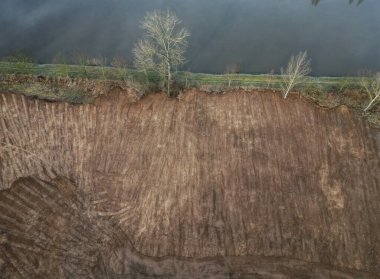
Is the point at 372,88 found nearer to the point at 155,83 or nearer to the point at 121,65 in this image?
the point at 155,83

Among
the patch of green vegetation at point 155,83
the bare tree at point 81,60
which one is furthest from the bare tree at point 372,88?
the bare tree at point 81,60

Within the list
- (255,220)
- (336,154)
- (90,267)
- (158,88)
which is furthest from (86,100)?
(336,154)

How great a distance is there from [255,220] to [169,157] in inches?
289

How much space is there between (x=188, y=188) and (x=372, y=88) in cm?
1745

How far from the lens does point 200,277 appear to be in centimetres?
2208

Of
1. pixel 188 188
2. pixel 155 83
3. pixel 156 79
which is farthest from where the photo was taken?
pixel 156 79

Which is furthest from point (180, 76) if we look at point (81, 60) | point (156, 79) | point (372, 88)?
point (372, 88)

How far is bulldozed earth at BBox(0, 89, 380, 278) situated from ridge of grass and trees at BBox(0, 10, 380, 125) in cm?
113

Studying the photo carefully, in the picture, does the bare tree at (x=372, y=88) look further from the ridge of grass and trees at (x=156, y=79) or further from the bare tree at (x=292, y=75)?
the bare tree at (x=292, y=75)

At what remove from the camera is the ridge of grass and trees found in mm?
29812

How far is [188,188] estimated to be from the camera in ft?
83.7

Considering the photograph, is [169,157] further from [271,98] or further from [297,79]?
[297,79]

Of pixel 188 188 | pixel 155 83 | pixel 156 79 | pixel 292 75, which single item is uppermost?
pixel 156 79

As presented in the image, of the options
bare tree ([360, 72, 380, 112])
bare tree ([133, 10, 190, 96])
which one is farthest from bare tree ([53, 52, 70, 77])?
bare tree ([360, 72, 380, 112])
